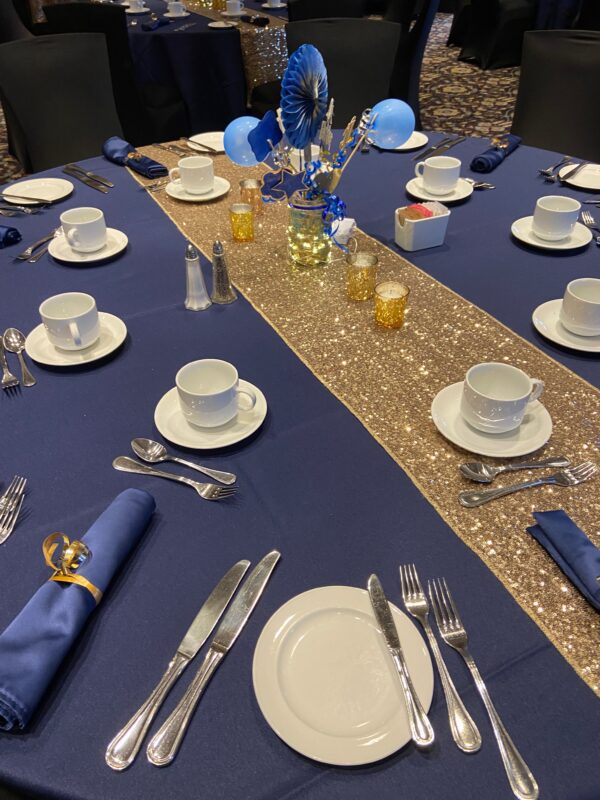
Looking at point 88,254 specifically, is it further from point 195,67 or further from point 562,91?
point 195,67

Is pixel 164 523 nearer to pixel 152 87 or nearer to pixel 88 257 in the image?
pixel 88 257

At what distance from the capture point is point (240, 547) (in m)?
0.68

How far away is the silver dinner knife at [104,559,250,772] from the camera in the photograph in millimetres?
511

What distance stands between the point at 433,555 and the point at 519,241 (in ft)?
2.69

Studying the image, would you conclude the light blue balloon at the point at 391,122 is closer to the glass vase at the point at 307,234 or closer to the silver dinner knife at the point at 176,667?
the glass vase at the point at 307,234

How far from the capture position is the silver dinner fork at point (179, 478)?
743 mm

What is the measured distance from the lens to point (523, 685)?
56 cm

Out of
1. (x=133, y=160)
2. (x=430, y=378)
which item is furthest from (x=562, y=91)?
(x=430, y=378)

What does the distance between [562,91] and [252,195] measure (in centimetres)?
115

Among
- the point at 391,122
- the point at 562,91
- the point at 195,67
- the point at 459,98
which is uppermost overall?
the point at 391,122

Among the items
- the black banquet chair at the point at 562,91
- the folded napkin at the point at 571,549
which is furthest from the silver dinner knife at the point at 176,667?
the black banquet chair at the point at 562,91

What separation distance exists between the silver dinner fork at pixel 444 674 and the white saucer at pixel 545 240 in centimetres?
83

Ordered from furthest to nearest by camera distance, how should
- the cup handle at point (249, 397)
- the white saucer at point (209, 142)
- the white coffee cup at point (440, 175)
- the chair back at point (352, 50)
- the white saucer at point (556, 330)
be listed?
the chair back at point (352, 50) < the white saucer at point (209, 142) < the white coffee cup at point (440, 175) < the white saucer at point (556, 330) < the cup handle at point (249, 397)

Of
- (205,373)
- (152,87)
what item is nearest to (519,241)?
(205,373)
